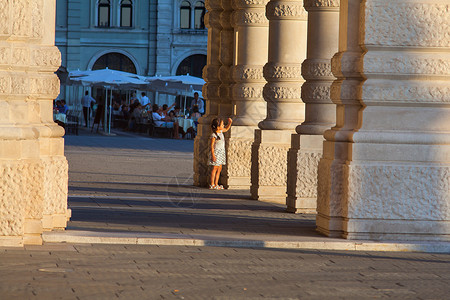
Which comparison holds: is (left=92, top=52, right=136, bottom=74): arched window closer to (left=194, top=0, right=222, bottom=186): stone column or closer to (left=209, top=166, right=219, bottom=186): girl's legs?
(left=194, top=0, right=222, bottom=186): stone column

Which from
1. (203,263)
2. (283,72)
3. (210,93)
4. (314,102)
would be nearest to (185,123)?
(210,93)

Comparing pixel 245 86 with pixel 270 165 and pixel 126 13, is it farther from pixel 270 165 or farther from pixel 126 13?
pixel 126 13

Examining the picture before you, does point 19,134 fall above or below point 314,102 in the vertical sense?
below

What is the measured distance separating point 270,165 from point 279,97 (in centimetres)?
108

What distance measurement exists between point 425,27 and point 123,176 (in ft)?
33.1

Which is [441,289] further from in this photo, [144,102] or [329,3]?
[144,102]

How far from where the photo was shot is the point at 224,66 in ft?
57.9

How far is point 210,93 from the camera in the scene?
59.0ft

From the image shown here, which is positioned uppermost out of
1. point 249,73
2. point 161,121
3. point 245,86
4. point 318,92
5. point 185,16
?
point 185,16

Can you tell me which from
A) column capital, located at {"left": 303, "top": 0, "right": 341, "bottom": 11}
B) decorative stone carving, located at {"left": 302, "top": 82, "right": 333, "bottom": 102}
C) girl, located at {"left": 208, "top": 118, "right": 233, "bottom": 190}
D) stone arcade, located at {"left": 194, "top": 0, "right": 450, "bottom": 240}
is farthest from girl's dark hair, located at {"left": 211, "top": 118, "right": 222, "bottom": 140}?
stone arcade, located at {"left": 194, "top": 0, "right": 450, "bottom": 240}

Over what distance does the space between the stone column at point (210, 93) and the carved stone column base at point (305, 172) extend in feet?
14.5

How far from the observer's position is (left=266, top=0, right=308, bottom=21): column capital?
14594 mm

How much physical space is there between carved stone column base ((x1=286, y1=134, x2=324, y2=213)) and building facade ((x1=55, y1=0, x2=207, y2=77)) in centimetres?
4122

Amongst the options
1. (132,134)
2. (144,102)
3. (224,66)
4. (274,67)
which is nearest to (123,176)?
(224,66)
